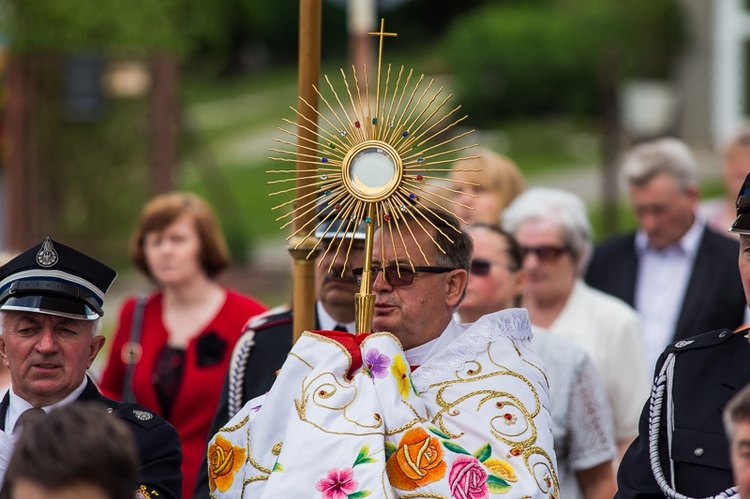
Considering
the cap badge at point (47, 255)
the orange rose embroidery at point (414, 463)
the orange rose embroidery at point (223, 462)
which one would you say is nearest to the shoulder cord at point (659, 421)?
the orange rose embroidery at point (414, 463)

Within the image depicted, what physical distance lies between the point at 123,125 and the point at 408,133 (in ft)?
32.1

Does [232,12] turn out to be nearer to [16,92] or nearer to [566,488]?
[16,92]

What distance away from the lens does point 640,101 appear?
56.6 feet

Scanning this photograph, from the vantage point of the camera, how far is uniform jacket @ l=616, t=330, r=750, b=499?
3416 millimetres

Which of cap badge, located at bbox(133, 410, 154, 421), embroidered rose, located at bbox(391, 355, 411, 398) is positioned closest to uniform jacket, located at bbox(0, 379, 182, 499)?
cap badge, located at bbox(133, 410, 154, 421)

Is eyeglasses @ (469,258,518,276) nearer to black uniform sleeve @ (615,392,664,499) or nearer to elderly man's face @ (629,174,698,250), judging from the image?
black uniform sleeve @ (615,392,664,499)

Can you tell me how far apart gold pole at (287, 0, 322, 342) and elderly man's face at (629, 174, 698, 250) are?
260 centimetres

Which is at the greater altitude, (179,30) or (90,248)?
(179,30)

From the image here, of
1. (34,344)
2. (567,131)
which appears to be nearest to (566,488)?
(34,344)

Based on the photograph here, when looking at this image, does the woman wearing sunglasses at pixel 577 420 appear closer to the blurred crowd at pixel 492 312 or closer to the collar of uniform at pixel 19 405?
the blurred crowd at pixel 492 312

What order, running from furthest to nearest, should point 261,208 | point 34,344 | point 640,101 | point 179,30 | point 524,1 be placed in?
point 524,1 → point 261,208 → point 640,101 → point 179,30 → point 34,344

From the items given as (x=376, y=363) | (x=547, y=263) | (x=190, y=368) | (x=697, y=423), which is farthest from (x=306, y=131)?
(x=190, y=368)

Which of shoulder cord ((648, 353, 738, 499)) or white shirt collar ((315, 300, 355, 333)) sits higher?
white shirt collar ((315, 300, 355, 333))

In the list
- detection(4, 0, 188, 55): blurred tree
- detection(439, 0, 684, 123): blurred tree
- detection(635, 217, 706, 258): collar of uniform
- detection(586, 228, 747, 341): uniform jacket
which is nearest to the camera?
detection(586, 228, 747, 341): uniform jacket
